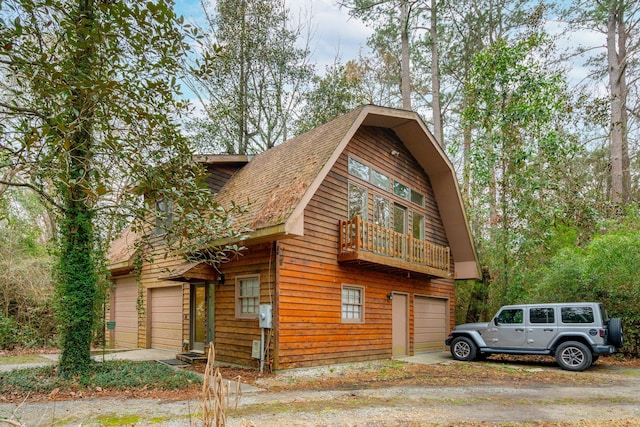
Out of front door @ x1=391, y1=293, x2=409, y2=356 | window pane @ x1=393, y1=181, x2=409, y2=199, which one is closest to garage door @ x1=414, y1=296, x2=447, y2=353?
front door @ x1=391, y1=293, x2=409, y2=356

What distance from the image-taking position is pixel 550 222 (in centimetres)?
1595

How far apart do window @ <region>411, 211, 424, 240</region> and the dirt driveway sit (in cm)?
517

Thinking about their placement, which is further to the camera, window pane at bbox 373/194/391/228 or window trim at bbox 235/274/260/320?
window pane at bbox 373/194/391/228

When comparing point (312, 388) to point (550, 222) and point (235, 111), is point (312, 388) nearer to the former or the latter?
point (550, 222)

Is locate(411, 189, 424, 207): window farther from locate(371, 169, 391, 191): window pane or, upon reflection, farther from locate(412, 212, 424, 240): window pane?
locate(371, 169, 391, 191): window pane

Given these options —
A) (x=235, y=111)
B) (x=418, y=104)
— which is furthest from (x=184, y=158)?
(x=418, y=104)

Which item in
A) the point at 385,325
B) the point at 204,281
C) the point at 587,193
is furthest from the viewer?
the point at 587,193

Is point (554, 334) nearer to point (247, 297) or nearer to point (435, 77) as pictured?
point (247, 297)

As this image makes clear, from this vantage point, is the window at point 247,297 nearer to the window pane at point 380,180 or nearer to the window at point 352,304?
the window at point 352,304

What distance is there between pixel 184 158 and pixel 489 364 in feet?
30.6

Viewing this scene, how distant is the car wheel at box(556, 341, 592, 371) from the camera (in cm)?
1025

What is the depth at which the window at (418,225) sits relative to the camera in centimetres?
1429

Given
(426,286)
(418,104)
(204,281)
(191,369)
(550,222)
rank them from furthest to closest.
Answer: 1. (418,104)
2. (550,222)
3. (426,286)
4. (204,281)
5. (191,369)

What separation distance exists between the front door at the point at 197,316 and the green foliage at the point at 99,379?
3.06 meters
